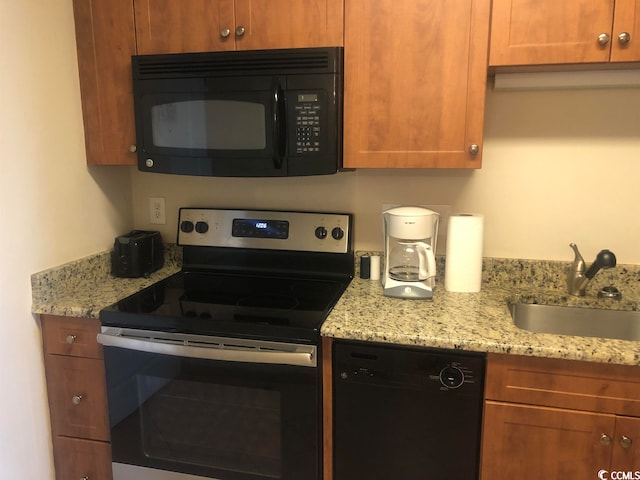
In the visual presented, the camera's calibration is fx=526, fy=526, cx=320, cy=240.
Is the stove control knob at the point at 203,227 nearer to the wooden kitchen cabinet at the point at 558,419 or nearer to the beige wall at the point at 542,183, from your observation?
the beige wall at the point at 542,183

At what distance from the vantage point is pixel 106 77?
1882 mm

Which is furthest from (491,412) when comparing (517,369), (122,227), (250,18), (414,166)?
(122,227)

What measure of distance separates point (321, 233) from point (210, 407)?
2.51ft

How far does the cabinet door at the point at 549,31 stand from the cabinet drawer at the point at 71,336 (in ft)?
5.11

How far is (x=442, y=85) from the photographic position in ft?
5.37

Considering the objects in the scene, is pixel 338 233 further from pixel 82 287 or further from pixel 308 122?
pixel 82 287

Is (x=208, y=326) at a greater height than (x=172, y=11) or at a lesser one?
lesser

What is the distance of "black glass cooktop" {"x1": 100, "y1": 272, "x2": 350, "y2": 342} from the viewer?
5.16 ft

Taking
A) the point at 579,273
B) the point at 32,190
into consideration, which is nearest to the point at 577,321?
the point at 579,273

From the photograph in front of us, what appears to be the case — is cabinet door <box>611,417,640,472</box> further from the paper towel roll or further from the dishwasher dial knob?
the paper towel roll

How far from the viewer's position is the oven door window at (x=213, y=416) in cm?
157

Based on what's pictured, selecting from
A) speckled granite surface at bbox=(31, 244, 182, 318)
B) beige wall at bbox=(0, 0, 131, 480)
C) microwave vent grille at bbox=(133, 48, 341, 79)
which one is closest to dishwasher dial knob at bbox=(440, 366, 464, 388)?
microwave vent grille at bbox=(133, 48, 341, 79)

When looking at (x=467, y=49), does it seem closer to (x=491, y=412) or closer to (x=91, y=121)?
(x=491, y=412)

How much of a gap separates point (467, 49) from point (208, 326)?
115 cm
